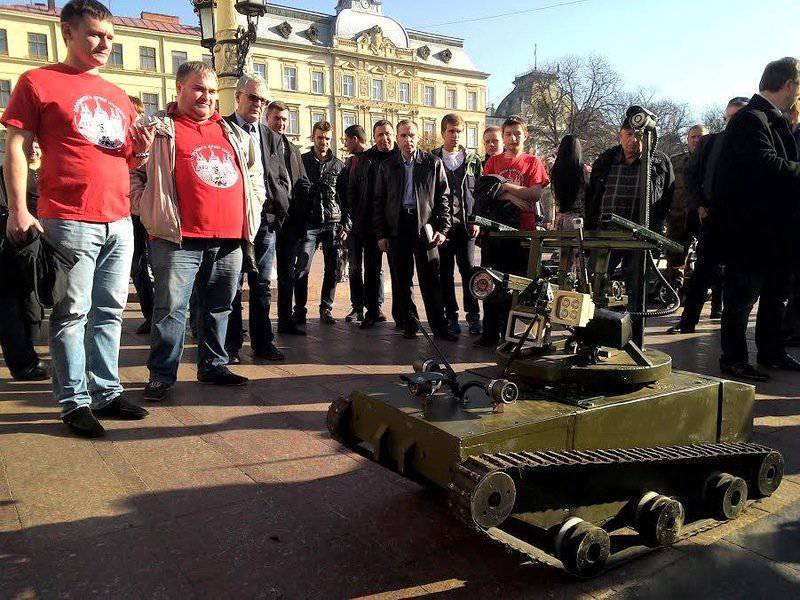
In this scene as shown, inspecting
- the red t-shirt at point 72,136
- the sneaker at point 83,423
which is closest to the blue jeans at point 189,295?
the red t-shirt at point 72,136

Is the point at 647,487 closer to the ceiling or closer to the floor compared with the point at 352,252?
closer to the floor

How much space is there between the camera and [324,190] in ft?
24.4

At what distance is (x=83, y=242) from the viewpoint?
374cm

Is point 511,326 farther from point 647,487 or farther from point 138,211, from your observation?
point 138,211

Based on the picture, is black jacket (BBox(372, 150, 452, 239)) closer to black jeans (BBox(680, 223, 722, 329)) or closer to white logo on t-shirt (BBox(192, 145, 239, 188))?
white logo on t-shirt (BBox(192, 145, 239, 188))

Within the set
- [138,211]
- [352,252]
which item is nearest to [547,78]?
[352,252]

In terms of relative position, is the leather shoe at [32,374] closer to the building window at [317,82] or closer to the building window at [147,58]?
the building window at [147,58]

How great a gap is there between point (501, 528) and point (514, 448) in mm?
272

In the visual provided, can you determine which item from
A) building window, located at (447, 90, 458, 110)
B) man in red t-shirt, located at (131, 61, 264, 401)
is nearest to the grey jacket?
man in red t-shirt, located at (131, 61, 264, 401)

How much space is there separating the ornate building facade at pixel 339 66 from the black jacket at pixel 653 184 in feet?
162

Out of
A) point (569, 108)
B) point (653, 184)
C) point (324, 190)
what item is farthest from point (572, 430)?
point (569, 108)

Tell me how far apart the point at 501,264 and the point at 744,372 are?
2192mm

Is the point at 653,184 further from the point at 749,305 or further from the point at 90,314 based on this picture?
the point at 90,314

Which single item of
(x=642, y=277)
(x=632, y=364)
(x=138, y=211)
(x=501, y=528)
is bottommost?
(x=501, y=528)
